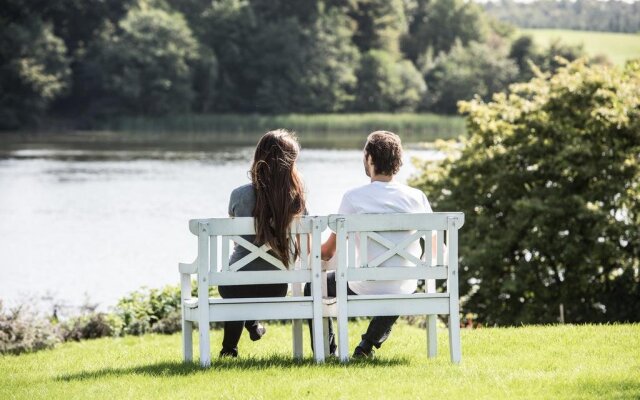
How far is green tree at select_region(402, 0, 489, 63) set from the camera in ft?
412

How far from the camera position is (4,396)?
6812 mm

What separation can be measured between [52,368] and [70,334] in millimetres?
→ 4328

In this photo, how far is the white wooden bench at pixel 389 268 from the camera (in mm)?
7098

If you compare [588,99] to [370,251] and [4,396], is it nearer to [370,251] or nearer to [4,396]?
[370,251]

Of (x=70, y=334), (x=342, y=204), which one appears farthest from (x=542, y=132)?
(x=342, y=204)

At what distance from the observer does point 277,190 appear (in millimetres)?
7285

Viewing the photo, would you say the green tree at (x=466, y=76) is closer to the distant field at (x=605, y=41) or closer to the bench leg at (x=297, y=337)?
the distant field at (x=605, y=41)

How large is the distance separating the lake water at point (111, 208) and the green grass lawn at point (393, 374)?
6.34ft

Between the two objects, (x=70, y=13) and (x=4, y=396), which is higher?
(x=70, y=13)

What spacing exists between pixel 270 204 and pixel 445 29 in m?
123

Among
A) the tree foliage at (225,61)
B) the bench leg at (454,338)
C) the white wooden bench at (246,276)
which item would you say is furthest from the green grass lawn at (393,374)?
the tree foliage at (225,61)

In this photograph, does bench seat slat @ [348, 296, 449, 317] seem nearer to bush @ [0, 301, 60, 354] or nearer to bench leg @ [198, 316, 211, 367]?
bench leg @ [198, 316, 211, 367]

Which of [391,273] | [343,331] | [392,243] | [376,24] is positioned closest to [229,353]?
[343,331]

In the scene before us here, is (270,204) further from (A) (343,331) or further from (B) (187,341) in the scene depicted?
(B) (187,341)
